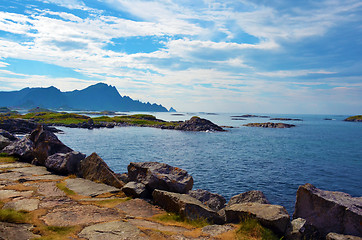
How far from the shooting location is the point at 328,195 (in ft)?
37.4

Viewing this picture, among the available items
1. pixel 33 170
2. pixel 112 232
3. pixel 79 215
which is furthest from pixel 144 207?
pixel 33 170

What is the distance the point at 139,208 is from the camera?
36.5 feet

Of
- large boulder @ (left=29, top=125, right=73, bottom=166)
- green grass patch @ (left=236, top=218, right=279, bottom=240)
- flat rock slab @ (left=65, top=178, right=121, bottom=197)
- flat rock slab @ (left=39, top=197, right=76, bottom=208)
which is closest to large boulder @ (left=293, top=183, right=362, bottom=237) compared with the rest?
green grass patch @ (left=236, top=218, right=279, bottom=240)

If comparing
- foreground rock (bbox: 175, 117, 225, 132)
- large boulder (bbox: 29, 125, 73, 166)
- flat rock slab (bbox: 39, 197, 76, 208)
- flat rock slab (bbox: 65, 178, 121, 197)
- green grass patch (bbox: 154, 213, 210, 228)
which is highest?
large boulder (bbox: 29, 125, 73, 166)

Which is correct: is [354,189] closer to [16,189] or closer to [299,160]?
[299,160]

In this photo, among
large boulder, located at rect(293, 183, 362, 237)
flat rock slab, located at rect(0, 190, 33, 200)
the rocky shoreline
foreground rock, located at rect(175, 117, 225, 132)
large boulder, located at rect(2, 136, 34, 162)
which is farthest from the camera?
foreground rock, located at rect(175, 117, 225, 132)

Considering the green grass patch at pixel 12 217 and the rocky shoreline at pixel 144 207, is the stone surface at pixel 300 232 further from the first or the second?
the green grass patch at pixel 12 217

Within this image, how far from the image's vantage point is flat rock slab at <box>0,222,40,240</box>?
6.75 metres

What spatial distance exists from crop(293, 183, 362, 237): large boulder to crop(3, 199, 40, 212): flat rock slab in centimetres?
1296

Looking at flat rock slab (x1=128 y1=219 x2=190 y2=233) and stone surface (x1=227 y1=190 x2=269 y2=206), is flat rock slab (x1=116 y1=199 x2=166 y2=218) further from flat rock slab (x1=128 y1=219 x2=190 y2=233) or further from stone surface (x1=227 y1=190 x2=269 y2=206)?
stone surface (x1=227 y1=190 x2=269 y2=206)

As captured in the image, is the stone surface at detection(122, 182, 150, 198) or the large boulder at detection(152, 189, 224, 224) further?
the stone surface at detection(122, 182, 150, 198)

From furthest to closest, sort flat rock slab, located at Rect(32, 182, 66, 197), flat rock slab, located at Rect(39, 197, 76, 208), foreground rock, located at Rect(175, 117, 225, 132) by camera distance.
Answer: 1. foreground rock, located at Rect(175, 117, 225, 132)
2. flat rock slab, located at Rect(32, 182, 66, 197)
3. flat rock slab, located at Rect(39, 197, 76, 208)

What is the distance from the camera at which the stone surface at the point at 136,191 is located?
1262 centimetres

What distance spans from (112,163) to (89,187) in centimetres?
3155
